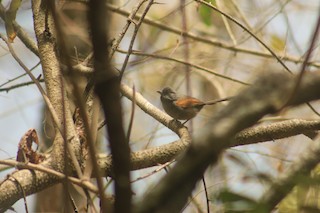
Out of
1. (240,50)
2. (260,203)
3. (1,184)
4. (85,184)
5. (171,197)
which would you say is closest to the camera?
(171,197)

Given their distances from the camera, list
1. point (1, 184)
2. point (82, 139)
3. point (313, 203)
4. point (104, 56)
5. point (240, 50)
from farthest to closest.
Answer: point (240, 50)
point (82, 139)
point (1, 184)
point (313, 203)
point (104, 56)

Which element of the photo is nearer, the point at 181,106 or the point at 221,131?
the point at 221,131

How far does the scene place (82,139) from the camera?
2.38 metres

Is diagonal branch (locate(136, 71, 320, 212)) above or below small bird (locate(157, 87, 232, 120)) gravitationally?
below

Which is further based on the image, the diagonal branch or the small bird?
the small bird

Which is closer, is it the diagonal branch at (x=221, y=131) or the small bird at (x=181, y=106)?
the diagonal branch at (x=221, y=131)

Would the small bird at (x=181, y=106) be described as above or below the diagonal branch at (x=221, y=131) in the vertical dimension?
above

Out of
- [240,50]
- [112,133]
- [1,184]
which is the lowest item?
[112,133]

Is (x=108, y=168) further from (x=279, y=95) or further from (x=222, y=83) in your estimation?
(x=222, y=83)

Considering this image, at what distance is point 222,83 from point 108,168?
406 cm

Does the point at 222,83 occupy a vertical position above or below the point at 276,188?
above

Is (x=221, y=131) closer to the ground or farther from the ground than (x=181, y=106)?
closer to the ground

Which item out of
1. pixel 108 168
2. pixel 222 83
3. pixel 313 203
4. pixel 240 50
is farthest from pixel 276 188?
pixel 222 83

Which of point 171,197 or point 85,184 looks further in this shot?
point 85,184
